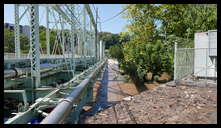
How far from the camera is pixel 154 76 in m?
16.9

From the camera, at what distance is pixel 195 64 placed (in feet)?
37.0

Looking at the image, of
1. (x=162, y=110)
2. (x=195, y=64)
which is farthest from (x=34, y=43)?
(x=195, y=64)

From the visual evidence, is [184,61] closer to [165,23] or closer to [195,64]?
[195,64]

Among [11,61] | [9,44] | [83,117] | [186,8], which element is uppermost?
[186,8]

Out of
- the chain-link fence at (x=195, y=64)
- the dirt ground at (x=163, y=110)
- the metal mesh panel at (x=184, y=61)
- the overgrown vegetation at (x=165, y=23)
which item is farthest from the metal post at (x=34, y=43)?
the overgrown vegetation at (x=165, y=23)

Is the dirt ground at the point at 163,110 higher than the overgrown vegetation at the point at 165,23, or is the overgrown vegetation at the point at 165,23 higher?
the overgrown vegetation at the point at 165,23

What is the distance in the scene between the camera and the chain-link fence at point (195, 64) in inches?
409

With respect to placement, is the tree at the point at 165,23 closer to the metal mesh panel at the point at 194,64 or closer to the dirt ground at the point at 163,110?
the metal mesh panel at the point at 194,64

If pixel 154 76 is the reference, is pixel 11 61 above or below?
above

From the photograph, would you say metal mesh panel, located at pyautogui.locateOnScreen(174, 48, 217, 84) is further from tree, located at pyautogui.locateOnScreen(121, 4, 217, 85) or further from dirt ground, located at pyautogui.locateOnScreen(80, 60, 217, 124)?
tree, located at pyautogui.locateOnScreen(121, 4, 217, 85)

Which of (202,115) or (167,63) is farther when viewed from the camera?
(167,63)

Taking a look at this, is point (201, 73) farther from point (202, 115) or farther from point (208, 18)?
point (208, 18)
